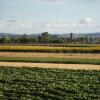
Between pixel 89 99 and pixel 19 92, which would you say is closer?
pixel 89 99

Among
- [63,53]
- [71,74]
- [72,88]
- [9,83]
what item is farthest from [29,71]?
[63,53]

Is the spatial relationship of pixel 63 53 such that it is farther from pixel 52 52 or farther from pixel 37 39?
pixel 37 39

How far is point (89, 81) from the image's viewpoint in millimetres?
25562

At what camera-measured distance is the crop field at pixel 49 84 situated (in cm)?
2044

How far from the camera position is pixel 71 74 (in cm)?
2961

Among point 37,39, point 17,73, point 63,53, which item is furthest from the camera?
point 37,39

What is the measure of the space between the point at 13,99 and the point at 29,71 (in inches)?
468

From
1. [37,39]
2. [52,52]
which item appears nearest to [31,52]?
[52,52]

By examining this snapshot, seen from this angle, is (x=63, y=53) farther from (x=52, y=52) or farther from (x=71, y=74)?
(x=71, y=74)

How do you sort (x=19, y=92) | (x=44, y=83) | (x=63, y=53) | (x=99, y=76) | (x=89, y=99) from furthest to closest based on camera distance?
1. (x=63, y=53)
2. (x=99, y=76)
3. (x=44, y=83)
4. (x=19, y=92)
5. (x=89, y=99)

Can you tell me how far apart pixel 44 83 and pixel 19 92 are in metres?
3.43

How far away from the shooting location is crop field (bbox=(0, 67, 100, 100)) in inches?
805

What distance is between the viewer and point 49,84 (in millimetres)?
24203

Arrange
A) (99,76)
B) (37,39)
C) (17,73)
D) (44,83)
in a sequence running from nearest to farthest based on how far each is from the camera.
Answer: (44,83)
(99,76)
(17,73)
(37,39)
